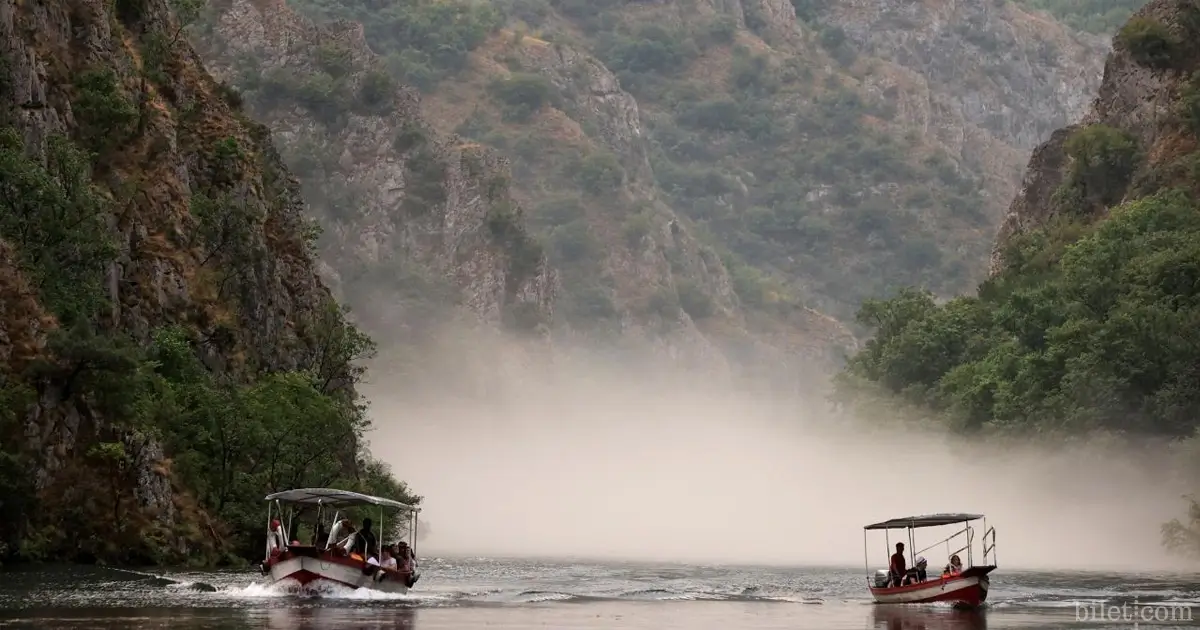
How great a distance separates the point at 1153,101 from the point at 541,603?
409ft

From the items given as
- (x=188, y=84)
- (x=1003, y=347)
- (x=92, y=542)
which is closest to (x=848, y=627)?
(x=92, y=542)

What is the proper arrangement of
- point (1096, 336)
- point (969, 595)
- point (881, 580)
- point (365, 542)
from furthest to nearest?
point (1096, 336), point (881, 580), point (365, 542), point (969, 595)

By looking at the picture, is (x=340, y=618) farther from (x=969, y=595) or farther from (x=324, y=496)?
(x=969, y=595)

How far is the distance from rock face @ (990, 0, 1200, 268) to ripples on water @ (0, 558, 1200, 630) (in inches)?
3224

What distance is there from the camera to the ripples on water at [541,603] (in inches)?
2446

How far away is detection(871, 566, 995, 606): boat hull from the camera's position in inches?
2931

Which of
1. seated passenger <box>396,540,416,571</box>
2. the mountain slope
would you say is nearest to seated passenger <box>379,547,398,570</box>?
seated passenger <box>396,540,416,571</box>

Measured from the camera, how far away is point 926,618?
228ft

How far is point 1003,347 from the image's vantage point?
173625 millimetres

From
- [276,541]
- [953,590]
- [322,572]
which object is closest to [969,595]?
[953,590]

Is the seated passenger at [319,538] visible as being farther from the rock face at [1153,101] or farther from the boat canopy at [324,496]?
the rock face at [1153,101]

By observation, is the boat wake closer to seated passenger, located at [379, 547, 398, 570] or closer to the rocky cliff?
seated passenger, located at [379, 547, 398, 570]

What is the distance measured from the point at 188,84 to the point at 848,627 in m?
75.6

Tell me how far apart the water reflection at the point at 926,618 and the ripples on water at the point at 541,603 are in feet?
0.22
